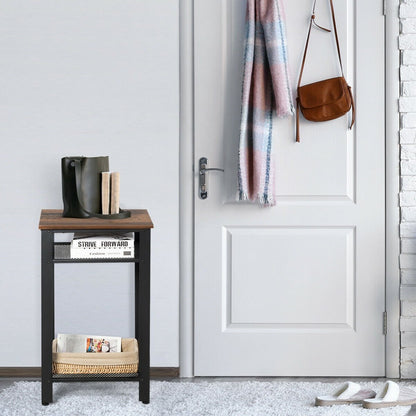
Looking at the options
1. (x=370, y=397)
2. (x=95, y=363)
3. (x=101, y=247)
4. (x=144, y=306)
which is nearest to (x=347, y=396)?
(x=370, y=397)

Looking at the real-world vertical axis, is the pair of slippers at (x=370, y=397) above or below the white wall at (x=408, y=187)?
below

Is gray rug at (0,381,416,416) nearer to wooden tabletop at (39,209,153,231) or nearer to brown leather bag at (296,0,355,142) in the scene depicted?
wooden tabletop at (39,209,153,231)

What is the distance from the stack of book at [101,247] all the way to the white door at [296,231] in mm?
624

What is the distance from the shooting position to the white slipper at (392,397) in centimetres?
289

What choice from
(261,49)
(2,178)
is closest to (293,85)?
(261,49)

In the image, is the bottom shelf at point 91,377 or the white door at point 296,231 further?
the white door at point 296,231

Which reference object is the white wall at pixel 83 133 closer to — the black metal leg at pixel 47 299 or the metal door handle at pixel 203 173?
the metal door handle at pixel 203 173

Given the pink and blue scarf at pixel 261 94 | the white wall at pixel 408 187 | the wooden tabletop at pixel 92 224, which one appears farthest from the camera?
the white wall at pixel 408 187

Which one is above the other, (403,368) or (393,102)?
(393,102)

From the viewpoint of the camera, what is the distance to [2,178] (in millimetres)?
3322

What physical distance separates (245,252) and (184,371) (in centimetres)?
61

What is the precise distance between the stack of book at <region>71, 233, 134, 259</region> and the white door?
624 millimetres

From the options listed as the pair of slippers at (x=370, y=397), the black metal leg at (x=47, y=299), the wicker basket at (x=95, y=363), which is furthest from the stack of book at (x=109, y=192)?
the pair of slippers at (x=370, y=397)

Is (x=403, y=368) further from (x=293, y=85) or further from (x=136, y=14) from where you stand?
(x=136, y=14)
